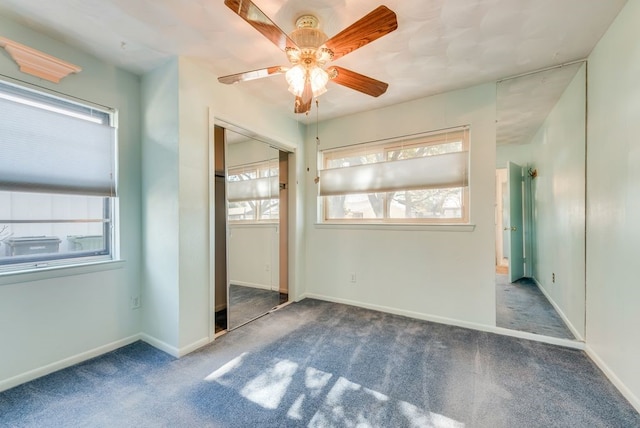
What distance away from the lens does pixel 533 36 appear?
6.54 feet

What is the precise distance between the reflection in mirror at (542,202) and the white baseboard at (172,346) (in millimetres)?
2936

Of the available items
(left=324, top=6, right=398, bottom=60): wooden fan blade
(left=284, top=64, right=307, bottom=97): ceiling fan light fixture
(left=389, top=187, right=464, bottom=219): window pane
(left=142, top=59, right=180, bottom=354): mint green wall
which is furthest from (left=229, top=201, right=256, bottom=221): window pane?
(left=324, top=6, right=398, bottom=60): wooden fan blade

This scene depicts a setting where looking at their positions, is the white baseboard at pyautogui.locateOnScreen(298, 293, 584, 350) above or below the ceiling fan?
below

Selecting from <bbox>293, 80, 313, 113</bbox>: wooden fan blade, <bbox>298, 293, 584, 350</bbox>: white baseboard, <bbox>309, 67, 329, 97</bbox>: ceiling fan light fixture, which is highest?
<bbox>309, 67, 329, 97</bbox>: ceiling fan light fixture

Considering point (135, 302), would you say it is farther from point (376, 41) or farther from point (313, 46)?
point (376, 41)

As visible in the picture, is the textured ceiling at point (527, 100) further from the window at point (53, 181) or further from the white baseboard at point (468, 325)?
the window at point (53, 181)

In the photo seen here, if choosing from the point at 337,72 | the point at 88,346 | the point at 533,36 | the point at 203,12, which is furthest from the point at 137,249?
the point at 533,36

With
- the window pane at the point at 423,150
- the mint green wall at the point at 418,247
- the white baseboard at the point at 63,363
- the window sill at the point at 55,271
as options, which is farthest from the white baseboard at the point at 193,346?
the window pane at the point at 423,150

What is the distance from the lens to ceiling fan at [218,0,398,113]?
4.38 feet

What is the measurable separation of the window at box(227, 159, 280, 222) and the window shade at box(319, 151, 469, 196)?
679 millimetres

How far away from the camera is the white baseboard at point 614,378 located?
164cm

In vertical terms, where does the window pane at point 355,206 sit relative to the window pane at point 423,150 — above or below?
below

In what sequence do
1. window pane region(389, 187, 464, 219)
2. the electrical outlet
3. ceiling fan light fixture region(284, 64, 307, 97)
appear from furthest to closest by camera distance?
1. window pane region(389, 187, 464, 219)
2. the electrical outlet
3. ceiling fan light fixture region(284, 64, 307, 97)

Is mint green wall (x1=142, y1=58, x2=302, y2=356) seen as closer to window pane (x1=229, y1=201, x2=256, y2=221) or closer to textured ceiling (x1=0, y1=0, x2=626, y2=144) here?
textured ceiling (x1=0, y1=0, x2=626, y2=144)
